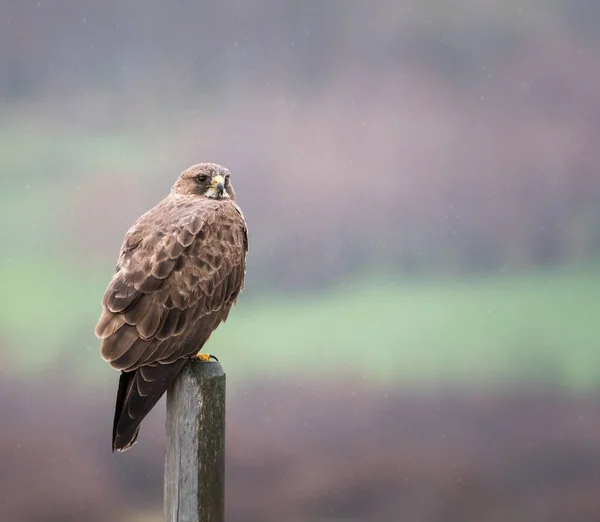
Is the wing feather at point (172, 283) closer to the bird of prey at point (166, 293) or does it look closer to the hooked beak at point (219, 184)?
the bird of prey at point (166, 293)

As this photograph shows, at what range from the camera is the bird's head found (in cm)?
490

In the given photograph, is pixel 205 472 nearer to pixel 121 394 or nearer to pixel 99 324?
pixel 121 394

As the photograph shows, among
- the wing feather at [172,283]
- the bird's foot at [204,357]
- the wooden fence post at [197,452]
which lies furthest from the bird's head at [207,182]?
the wooden fence post at [197,452]

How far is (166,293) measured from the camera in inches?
157

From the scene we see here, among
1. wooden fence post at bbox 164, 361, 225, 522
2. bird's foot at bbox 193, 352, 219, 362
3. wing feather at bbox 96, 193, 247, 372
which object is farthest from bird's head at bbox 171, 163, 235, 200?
wooden fence post at bbox 164, 361, 225, 522

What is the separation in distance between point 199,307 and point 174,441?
100 cm

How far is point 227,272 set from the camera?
439 cm

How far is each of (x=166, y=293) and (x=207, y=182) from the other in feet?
3.96

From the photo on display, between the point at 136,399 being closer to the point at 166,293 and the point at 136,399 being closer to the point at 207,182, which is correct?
the point at 166,293

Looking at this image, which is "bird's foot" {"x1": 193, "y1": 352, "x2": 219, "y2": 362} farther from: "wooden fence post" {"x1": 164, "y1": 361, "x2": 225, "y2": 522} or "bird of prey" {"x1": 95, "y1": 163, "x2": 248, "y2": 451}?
"wooden fence post" {"x1": 164, "y1": 361, "x2": 225, "y2": 522}

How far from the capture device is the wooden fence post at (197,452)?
10.8 feet

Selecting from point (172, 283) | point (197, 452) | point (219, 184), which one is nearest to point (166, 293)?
point (172, 283)

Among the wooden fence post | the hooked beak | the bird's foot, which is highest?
the hooked beak

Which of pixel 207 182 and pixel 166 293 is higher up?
pixel 207 182
